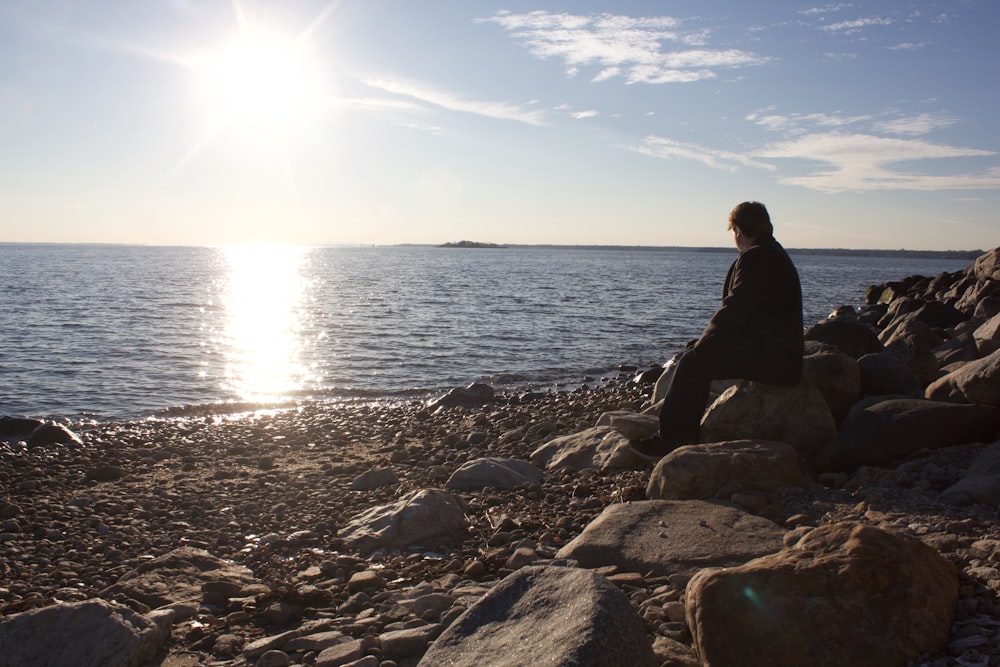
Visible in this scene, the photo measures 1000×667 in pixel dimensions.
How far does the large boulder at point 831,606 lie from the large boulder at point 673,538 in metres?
0.99

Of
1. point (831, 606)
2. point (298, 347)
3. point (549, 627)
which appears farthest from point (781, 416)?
point (298, 347)

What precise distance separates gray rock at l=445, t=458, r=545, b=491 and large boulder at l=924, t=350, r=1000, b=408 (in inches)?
151

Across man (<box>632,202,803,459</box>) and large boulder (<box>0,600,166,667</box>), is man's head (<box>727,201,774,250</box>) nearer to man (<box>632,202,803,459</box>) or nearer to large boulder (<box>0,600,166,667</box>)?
man (<box>632,202,803,459</box>)

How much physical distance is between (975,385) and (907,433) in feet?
2.94

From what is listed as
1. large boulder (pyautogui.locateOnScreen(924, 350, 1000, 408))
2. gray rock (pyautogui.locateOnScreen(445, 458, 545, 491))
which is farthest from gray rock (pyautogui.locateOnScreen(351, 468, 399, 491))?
large boulder (pyautogui.locateOnScreen(924, 350, 1000, 408))

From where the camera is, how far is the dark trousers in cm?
629

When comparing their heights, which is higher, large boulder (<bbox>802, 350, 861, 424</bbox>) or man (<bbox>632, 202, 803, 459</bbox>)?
man (<bbox>632, 202, 803, 459</bbox>)

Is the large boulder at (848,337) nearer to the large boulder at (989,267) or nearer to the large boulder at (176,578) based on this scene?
the large boulder at (176,578)

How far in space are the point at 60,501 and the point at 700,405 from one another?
6505mm

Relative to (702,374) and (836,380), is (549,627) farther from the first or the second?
(836,380)

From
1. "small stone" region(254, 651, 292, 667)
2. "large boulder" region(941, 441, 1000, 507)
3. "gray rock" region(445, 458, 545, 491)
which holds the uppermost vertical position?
"large boulder" region(941, 441, 1000, 507)

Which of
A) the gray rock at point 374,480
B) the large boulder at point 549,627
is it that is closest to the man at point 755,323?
the large boulder at point 549,627

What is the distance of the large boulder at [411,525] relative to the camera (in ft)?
19.7

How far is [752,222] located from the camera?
253 inches
